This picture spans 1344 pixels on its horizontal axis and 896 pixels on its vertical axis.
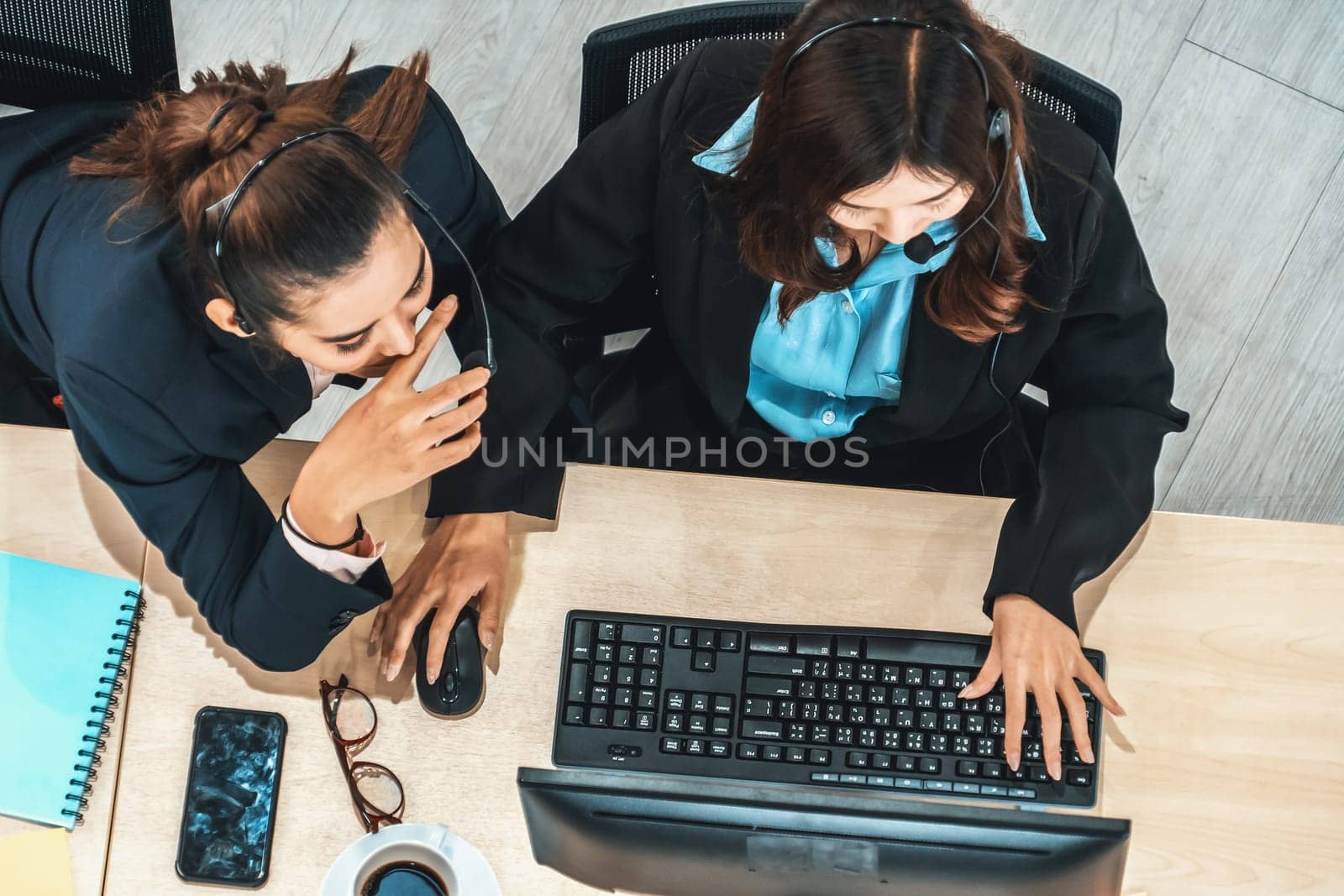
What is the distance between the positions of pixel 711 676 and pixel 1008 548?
307mm

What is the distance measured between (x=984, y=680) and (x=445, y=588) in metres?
Result: 0.51

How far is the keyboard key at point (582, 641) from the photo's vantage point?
40.4 inches

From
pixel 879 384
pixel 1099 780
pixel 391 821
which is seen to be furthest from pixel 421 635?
pixel 1099 780

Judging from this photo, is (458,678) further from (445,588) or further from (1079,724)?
(1079,724)

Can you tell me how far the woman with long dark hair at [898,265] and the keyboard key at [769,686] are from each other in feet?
0.37

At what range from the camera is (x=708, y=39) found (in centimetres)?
104

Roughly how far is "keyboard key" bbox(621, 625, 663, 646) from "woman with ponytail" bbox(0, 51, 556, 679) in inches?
5.1

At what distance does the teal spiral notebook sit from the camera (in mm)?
1021

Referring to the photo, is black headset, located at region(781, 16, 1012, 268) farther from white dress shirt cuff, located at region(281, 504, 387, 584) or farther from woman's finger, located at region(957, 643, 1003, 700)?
white dress shirt cuff, located at region(281, 504, 387, 584)

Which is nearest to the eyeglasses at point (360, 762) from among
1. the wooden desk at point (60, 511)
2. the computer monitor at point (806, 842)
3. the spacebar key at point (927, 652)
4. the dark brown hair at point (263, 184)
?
the computer monitor at point (806, 842)

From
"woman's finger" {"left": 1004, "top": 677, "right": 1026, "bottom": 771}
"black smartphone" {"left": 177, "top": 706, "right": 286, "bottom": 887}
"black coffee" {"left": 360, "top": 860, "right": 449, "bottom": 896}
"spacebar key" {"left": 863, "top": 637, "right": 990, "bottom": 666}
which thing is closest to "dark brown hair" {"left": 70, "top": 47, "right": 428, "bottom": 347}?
"black smartphone" {"left": 177, "top": 706, "right": 286, "bottom": 887}

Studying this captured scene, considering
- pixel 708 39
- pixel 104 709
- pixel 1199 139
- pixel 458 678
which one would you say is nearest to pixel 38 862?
pixel 104 709

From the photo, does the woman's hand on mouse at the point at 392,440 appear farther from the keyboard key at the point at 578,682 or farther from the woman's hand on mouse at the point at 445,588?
the keyboard key at the point at 578,682

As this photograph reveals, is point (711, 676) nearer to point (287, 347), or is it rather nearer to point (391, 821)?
point (391, 821)
